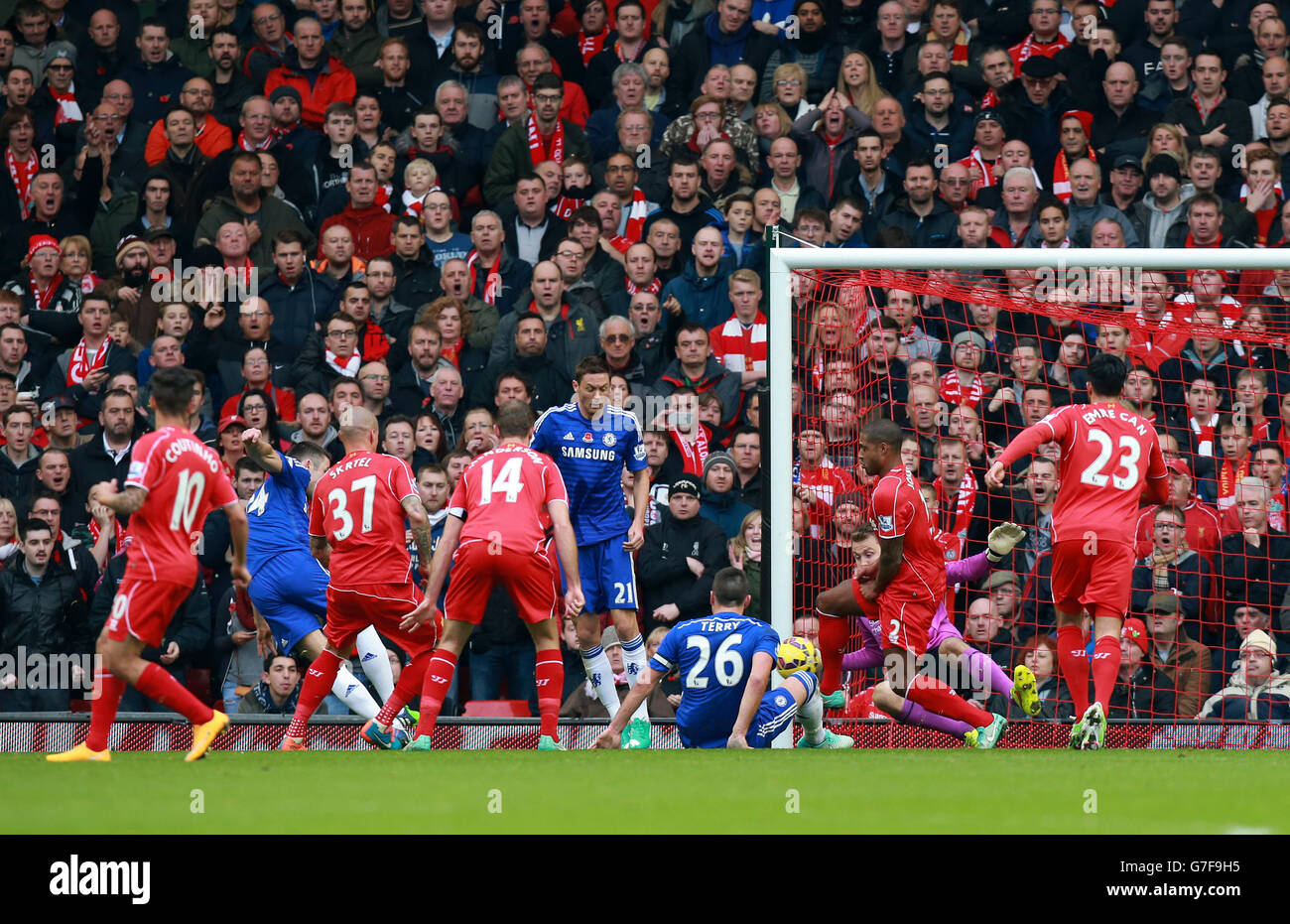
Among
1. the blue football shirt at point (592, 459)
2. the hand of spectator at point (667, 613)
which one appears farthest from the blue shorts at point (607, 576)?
the hand of spectator at point (667, 613)

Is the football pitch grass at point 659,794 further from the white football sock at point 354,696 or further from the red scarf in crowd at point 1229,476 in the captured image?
the red scarf in crowd at point 1229,476

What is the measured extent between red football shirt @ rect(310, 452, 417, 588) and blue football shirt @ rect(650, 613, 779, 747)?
5.41 ft

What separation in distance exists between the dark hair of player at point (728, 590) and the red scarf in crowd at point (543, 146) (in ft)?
20.0

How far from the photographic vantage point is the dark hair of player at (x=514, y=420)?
963 cm

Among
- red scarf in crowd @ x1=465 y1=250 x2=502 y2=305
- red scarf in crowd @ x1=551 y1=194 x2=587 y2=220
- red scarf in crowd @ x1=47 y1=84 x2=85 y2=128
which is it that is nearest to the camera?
red scarf in crowd @ x1=465 y1=250 x2=502 y2=305

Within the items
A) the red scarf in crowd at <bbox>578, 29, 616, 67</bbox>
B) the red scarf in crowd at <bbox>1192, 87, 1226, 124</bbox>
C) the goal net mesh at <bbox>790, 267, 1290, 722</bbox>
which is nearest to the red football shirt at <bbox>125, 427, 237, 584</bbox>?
the goal net mesh at <bbox>790, 267, 1290, 722</bbox>

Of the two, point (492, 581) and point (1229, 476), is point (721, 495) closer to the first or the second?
point (492, 581)

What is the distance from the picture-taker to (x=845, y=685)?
1137cm

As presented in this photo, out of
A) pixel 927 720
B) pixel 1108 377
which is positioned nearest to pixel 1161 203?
pixel 1108 377

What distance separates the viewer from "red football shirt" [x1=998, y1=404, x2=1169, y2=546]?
9.08 m

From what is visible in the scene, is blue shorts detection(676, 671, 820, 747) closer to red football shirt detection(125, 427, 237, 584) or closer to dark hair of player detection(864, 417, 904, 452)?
dark hair of player detection(864, 417, 904, 452)

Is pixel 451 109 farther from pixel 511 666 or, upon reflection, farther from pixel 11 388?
pixel 511 666

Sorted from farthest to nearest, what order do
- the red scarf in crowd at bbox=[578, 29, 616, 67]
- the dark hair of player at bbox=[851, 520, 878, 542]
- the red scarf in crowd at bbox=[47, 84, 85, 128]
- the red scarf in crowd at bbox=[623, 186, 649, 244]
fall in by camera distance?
the red scarf in crowd at bbox=[47, 84, 85, 128] → the red scarf in crowd at bbox=[578, 29, 616, 67] → the red scarf in crowd at bbox=[623, 186, 649, 244] → the dark hair of player at bbox=[851, 520, 878, 542]

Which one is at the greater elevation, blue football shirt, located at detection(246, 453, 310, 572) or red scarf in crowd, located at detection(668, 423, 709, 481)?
red scarf in crowd, located at detection(668, 423, 709, 481)
